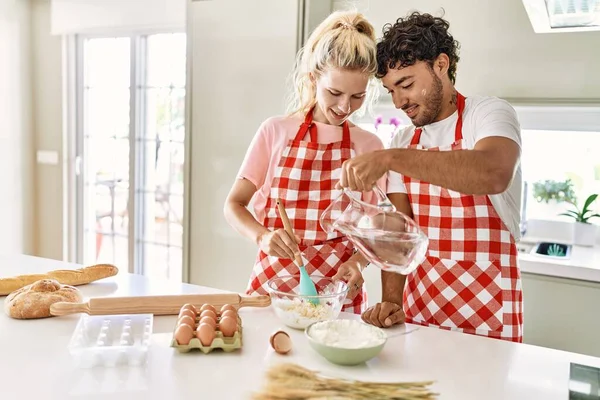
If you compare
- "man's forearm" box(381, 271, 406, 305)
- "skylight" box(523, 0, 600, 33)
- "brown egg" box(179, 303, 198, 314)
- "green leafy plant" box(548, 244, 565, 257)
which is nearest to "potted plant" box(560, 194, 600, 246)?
"green leafy plant" box(548, 244, 565, 257)

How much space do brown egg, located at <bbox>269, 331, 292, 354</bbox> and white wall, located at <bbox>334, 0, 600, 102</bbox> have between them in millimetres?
1522

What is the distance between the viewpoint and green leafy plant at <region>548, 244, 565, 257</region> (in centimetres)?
247

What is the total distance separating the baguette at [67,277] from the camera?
1.52 metres

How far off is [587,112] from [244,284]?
163cm

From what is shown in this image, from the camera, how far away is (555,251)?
8.20 ft

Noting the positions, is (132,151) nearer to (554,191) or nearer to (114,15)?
(114,15)

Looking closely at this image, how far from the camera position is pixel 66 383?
102 cm

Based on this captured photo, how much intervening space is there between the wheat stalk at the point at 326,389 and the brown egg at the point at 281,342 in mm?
88

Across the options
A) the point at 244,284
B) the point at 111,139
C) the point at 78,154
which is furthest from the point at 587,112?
the point at 78,154

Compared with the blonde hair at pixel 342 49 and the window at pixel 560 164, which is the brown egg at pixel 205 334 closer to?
the blonde hair at pixel 342 49

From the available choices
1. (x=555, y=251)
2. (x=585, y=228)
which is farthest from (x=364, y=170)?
(x=585, y=228)

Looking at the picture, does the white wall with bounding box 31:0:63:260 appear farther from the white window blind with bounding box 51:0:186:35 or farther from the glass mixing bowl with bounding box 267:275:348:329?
the glass mixing bowl with bounding box 267:275:348:329

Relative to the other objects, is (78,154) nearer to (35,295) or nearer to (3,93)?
(3,93)

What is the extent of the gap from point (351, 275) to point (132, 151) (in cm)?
258
